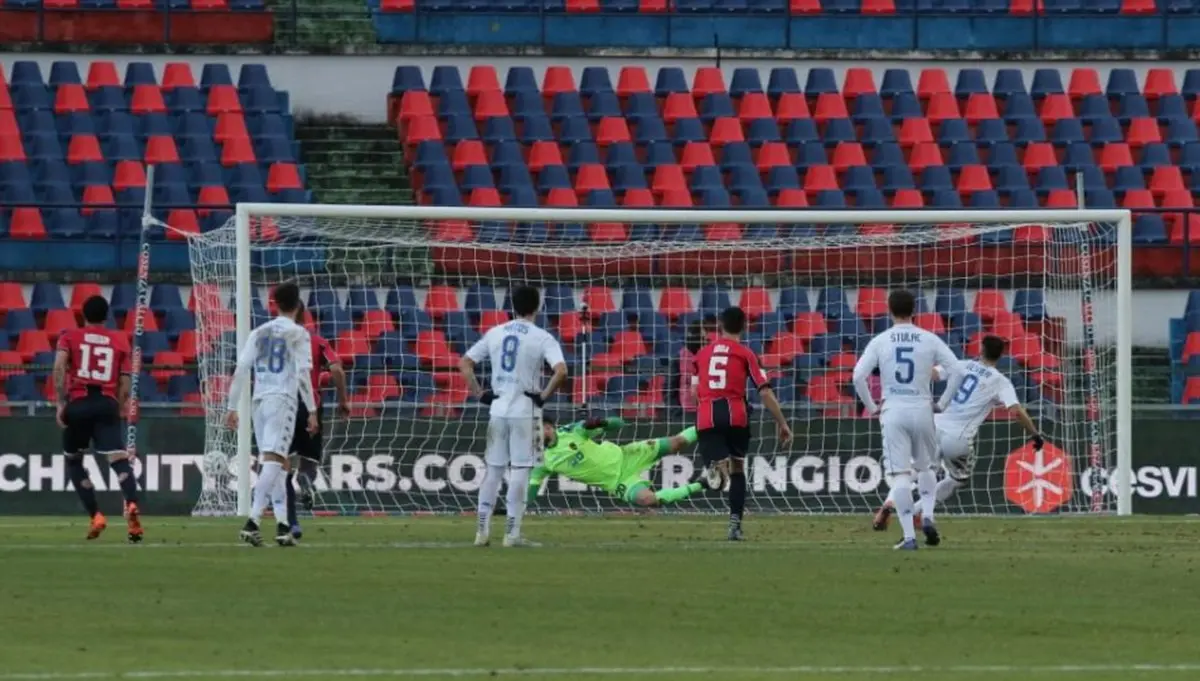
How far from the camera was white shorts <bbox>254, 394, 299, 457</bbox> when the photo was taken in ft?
59.4

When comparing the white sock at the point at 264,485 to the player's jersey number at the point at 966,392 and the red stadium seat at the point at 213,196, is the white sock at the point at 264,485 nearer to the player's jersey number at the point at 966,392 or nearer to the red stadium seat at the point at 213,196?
the player's jersey number at the point at 966,392

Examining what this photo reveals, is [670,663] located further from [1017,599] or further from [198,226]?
[198,226]

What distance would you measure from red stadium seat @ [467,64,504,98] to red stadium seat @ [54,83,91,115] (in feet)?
16.2

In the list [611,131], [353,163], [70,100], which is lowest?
[353,163]

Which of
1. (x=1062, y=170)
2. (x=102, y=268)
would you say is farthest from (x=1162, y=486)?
(x=102, y=268)

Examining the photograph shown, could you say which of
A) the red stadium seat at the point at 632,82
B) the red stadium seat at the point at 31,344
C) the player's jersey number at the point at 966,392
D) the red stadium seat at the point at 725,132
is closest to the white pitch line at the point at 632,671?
the player's jersey number at the point at 966,392

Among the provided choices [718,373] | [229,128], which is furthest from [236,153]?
[718,373]

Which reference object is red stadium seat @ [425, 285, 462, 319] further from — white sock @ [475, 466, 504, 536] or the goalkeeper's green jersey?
white sock @ [475, 466, 504, 536]

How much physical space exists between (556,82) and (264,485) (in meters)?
15.8

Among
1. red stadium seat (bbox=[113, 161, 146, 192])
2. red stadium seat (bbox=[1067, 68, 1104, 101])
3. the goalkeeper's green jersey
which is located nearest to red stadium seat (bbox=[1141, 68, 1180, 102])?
red stadium seat (bbox=[1067, 68, 1104, 101])

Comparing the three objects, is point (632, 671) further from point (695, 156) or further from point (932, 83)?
point (932, 83)

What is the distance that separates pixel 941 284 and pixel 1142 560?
10.5 m

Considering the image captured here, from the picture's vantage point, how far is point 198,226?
1146 inches

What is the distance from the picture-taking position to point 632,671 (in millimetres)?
10797
